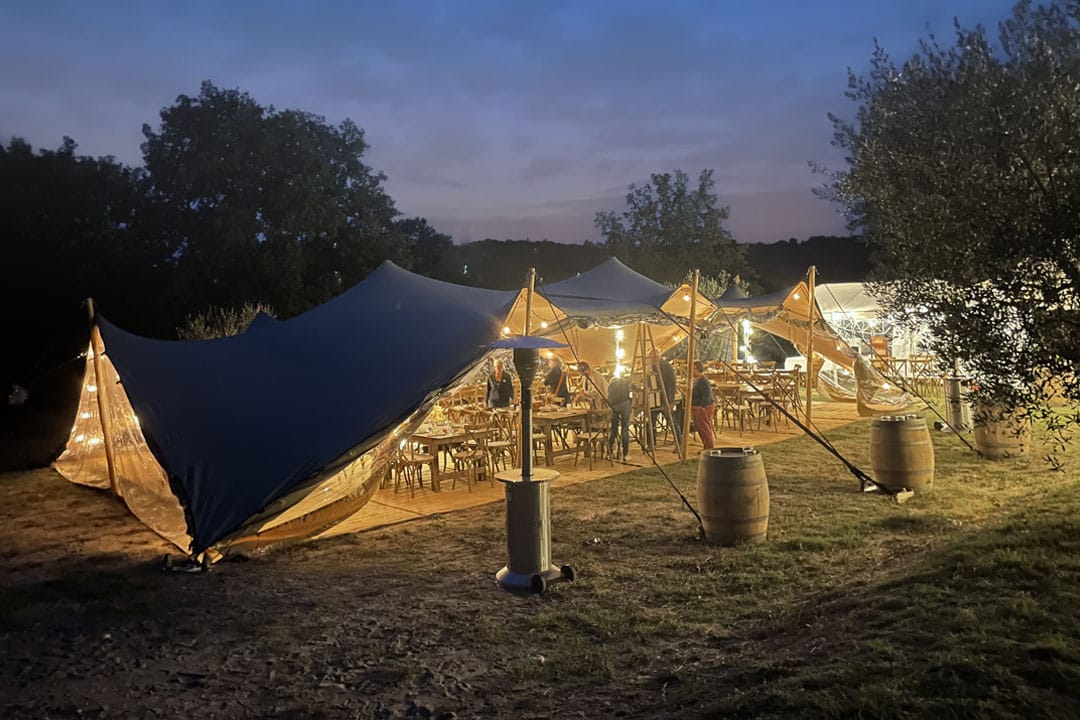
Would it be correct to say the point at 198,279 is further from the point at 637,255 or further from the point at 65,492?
the point at 637,255

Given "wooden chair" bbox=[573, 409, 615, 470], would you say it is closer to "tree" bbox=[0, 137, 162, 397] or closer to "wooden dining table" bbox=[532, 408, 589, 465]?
"wooden dining table" bbox=[532, 408, 589, 465]

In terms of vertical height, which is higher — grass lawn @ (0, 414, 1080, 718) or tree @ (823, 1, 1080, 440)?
tree @ (823, 1, 1080, 440)

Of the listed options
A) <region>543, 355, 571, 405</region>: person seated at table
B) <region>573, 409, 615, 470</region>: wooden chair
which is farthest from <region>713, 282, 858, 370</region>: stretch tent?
<region>543, 355, 571, 405</region>: person seated at table

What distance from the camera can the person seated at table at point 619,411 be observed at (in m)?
9.80

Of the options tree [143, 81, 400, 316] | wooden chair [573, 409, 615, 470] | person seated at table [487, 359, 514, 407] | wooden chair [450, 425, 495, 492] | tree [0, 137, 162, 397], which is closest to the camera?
wooden chair [450, 425, 495, 492]

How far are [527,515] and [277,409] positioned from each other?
2.83m

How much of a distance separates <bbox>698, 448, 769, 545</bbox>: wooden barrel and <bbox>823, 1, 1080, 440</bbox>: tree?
1757 millimetres

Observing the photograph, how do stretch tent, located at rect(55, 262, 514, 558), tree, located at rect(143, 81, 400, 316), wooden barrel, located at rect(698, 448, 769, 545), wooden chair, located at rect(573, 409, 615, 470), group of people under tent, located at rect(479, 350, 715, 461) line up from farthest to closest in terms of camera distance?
tree, located at rect(143, 81, 400, 316), wooden chair, located at rect(573, 409, 615, 470), group of people under tent, located at rect(479, 350, 715, 461), stretch tent, located at rect(55, 262, 514, 558), wooden barrel, located at rect(698, 448, 769, 545)

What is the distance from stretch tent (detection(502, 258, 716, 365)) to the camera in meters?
9.30

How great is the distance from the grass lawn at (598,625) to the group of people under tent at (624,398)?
2.97 metres

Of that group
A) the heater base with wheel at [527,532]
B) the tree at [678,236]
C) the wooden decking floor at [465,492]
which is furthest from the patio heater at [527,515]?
the tree at [678,236]

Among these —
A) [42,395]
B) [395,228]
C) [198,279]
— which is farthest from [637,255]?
[42,395]

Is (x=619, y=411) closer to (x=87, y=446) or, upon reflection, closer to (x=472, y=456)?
(x=472, y=456)

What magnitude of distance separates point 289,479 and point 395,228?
22.1 m
